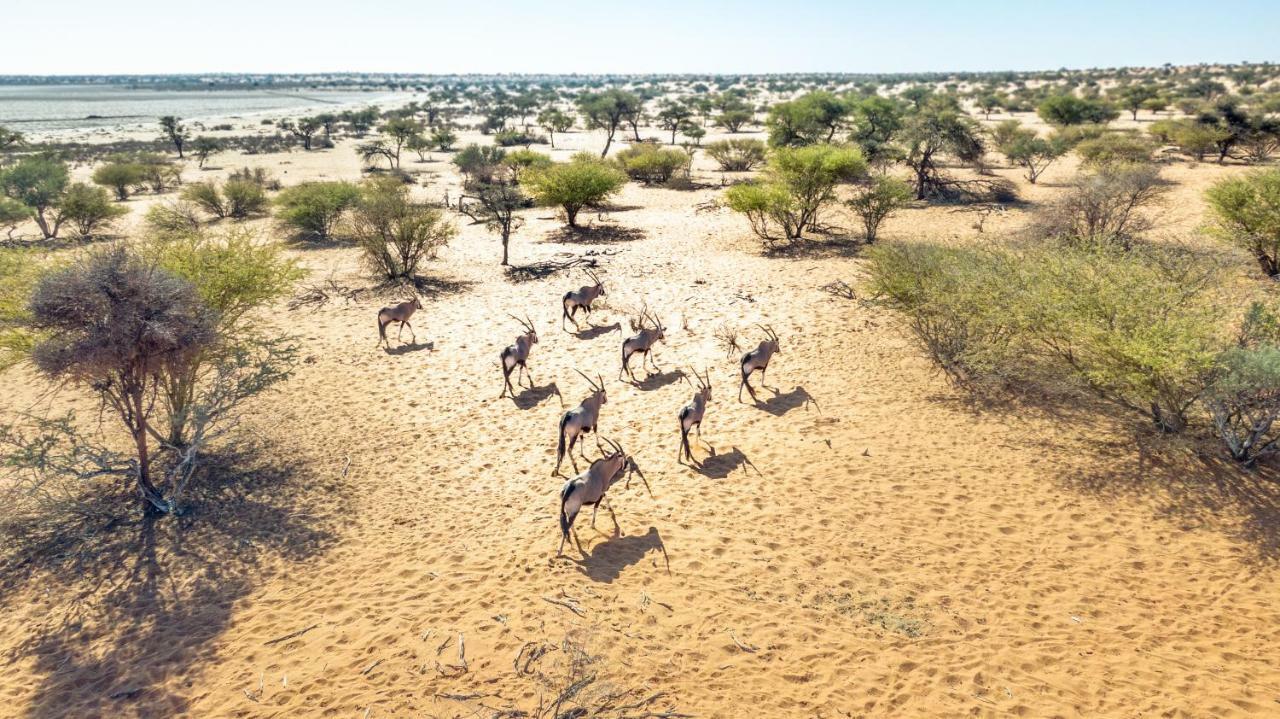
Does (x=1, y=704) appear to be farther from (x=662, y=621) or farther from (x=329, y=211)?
(x=329, y=211)

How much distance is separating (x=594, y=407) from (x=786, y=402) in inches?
152

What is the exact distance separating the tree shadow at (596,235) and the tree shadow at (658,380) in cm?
1210

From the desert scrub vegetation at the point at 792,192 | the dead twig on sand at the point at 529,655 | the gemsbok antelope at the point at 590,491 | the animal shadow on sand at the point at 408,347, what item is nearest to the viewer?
the dead twig on sand at the point at 529,655

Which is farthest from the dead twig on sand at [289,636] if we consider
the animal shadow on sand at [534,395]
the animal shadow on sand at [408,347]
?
the animal shadow on sand at [408,347]

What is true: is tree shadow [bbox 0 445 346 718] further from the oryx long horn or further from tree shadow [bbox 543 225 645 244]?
tree shadow [bbox 543 225 645 244]

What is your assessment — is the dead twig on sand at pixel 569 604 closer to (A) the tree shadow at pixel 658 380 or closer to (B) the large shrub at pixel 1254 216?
(A) the tree shadow at pixel 658 380

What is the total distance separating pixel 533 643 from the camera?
21.0ft

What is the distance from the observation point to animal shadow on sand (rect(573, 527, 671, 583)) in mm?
7527

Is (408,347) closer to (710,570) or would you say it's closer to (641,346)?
(641,346)

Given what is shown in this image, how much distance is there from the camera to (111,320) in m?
7.49

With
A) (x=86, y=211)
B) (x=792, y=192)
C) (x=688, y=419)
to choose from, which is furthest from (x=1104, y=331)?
(x=86, y=211)

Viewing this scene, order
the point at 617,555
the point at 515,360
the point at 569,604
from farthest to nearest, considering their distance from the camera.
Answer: the point at 515,360 → the point at 617,555 → the point at 569,604

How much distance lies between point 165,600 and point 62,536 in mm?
2543

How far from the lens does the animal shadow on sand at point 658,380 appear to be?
41.3 feet
